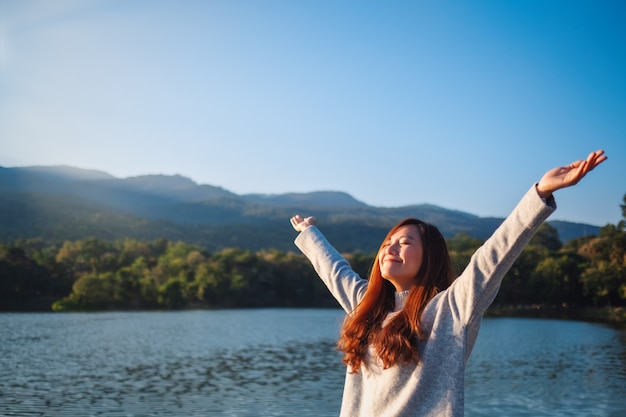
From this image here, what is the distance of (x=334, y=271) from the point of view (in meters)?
2.21

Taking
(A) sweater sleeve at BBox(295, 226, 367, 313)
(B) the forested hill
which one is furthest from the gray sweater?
(B) the forested hill

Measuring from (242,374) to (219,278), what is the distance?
3928cm

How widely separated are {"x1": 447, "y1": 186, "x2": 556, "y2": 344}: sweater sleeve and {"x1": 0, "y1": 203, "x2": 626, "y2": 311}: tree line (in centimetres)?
3863

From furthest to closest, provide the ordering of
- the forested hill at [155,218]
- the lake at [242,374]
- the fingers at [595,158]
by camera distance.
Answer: the forested hill at [155,218], the lake at [242,374], the fingers at [595,158]

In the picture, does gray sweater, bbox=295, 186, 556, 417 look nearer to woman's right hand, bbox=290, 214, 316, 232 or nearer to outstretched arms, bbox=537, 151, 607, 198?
outstretched arms, bbox=537, 151, 607, 198

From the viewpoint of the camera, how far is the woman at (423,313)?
5.23 feet

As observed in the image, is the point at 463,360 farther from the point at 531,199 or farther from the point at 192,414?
the point at 192,414

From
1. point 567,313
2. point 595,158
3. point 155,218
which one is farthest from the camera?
point 155,218

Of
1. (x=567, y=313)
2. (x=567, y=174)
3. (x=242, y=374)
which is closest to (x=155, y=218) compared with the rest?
(x=567, y=313)

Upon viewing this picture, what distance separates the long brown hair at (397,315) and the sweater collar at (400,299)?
32 millimetres

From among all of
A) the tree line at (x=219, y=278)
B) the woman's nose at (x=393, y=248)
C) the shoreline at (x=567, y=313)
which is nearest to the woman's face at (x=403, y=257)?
the woman's nose at (x=393, y=248)

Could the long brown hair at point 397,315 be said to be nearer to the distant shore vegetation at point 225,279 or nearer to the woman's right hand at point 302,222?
the woman's right hand at point 302,222

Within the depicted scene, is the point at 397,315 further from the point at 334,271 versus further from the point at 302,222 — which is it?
the point at 302,222

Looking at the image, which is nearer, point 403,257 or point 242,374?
point 403,257
